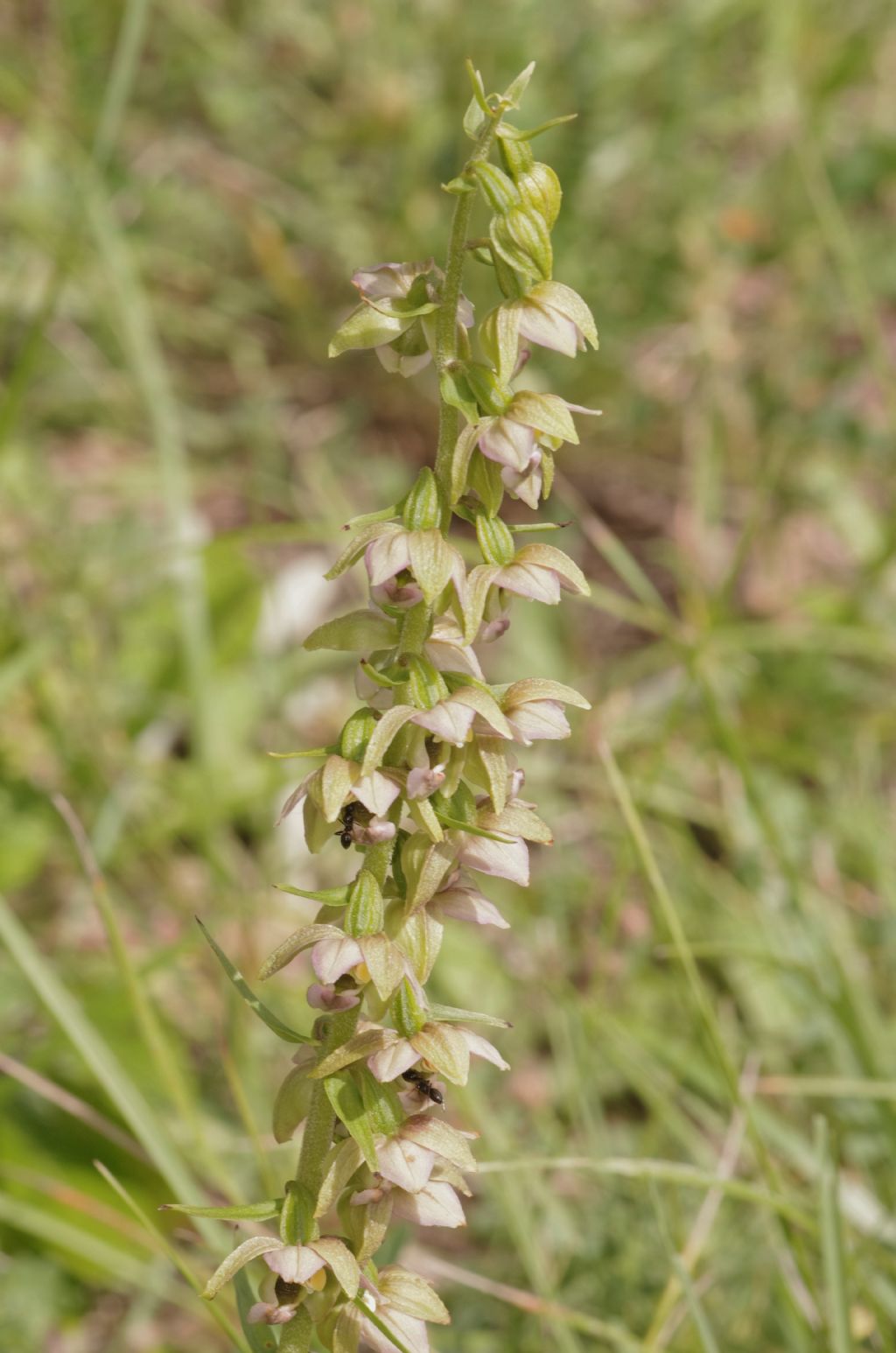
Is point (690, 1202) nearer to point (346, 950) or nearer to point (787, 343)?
point (346, 950)

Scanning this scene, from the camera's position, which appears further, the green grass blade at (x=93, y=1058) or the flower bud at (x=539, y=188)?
the green grass blade at (x=93, y=1058)

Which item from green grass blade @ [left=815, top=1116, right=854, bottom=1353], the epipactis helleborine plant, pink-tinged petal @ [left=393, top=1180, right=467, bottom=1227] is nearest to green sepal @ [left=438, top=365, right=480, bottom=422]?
the epipactis helleborine plant

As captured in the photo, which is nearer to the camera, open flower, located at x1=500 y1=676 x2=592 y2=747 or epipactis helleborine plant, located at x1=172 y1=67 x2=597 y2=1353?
epipactis helleborine plant, located at x1=172 y1=67 x2=597 y2=1353

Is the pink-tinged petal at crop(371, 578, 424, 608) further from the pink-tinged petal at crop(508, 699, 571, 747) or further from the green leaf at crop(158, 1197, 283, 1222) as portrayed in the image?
the green leaf at crop(158, 1197, 283, 1222)

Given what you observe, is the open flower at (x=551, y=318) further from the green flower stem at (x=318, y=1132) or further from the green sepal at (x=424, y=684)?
the green flower stem at (x=318, y=1132)

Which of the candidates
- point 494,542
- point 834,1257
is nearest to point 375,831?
point 494,542

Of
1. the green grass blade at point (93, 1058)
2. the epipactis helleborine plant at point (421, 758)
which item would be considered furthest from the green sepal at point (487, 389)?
the green grass blade at point (93, 1058)

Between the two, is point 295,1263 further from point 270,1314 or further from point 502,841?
point 502,841
